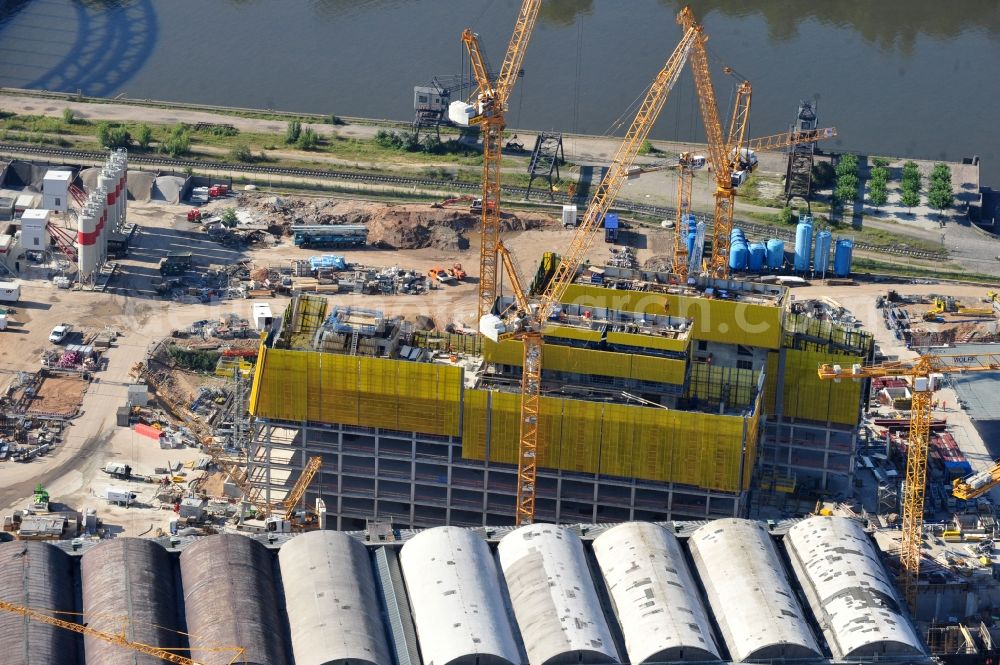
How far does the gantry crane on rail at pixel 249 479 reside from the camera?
140m

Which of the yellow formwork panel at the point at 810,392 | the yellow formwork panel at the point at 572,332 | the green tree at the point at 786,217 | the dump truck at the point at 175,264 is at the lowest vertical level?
the yellow formwork panel at the point at 810,392

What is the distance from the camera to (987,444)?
155 meters

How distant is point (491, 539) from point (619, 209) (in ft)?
235

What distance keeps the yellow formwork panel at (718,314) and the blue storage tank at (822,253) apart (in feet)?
120

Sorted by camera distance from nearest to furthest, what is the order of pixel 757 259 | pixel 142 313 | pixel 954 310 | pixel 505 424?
pixel 505 424 → pixel 142 313 → pixel 954 310 → pixel 757 259

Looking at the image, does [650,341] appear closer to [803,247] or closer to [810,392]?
[810,392]

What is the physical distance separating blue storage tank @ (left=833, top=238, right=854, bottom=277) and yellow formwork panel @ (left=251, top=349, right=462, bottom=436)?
56.0 meters

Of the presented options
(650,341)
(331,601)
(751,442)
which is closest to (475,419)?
(650,341)

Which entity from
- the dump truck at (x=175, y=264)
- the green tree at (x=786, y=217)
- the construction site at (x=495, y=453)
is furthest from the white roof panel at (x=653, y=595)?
the green tree at (x=786, y=217)

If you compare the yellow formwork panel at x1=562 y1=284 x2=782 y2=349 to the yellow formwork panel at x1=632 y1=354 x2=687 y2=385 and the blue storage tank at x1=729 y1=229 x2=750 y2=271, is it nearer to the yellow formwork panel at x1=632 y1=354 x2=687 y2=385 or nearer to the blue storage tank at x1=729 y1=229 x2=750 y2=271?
the yellow formwork panel at x1=632 y1=354 x2=687 y2=385

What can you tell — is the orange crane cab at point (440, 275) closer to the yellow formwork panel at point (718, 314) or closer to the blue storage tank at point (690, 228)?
the blue storage tank at point (690, 228)

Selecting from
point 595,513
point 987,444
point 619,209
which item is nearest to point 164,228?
point 619,209

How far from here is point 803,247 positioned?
604 ft

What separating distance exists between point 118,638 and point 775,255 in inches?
3371
